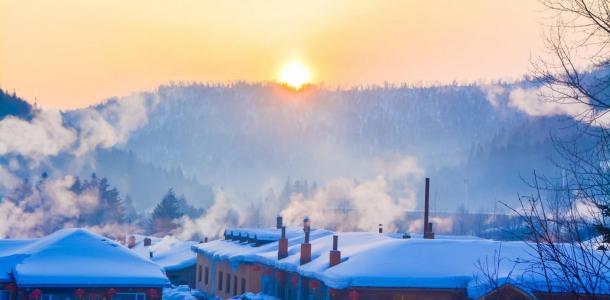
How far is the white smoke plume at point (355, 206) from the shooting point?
13025 cm

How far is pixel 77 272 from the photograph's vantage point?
34.2 m

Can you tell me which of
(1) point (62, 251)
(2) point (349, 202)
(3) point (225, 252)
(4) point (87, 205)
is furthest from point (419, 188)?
(1) point (62, 251)

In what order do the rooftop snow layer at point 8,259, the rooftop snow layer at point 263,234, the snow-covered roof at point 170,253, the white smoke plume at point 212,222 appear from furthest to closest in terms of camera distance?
1. the white smoke plume at point 212,222
2. the snow-covered roof at point 170,253
3. the rooftop snow layer at point 263,234
4. the rooftop snow layer at point 8,259

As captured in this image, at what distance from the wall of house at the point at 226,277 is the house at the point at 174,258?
379 centimetres

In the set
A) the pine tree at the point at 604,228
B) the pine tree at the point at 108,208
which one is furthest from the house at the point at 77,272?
the pine tree at the point at 108,208

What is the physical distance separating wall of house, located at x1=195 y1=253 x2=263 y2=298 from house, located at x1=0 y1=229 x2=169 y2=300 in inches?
282

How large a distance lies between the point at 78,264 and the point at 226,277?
42.0ft

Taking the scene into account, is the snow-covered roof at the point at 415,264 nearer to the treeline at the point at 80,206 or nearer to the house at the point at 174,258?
the house at the point at 174,258

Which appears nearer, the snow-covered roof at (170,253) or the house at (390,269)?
the house at (390,269)

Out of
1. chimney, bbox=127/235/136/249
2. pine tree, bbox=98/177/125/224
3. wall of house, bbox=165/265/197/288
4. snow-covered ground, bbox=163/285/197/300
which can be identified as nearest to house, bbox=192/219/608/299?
snow-covered ground, bbox=163/285/197/300

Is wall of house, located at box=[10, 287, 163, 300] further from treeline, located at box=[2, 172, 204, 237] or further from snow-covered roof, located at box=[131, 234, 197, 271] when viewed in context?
treeline, located at box=[2, 172, 204, 237]

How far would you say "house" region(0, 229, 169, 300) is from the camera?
33406 mm

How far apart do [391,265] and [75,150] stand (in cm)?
17728

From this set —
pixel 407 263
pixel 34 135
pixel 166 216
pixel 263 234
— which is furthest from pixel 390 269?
pixel 34 135
